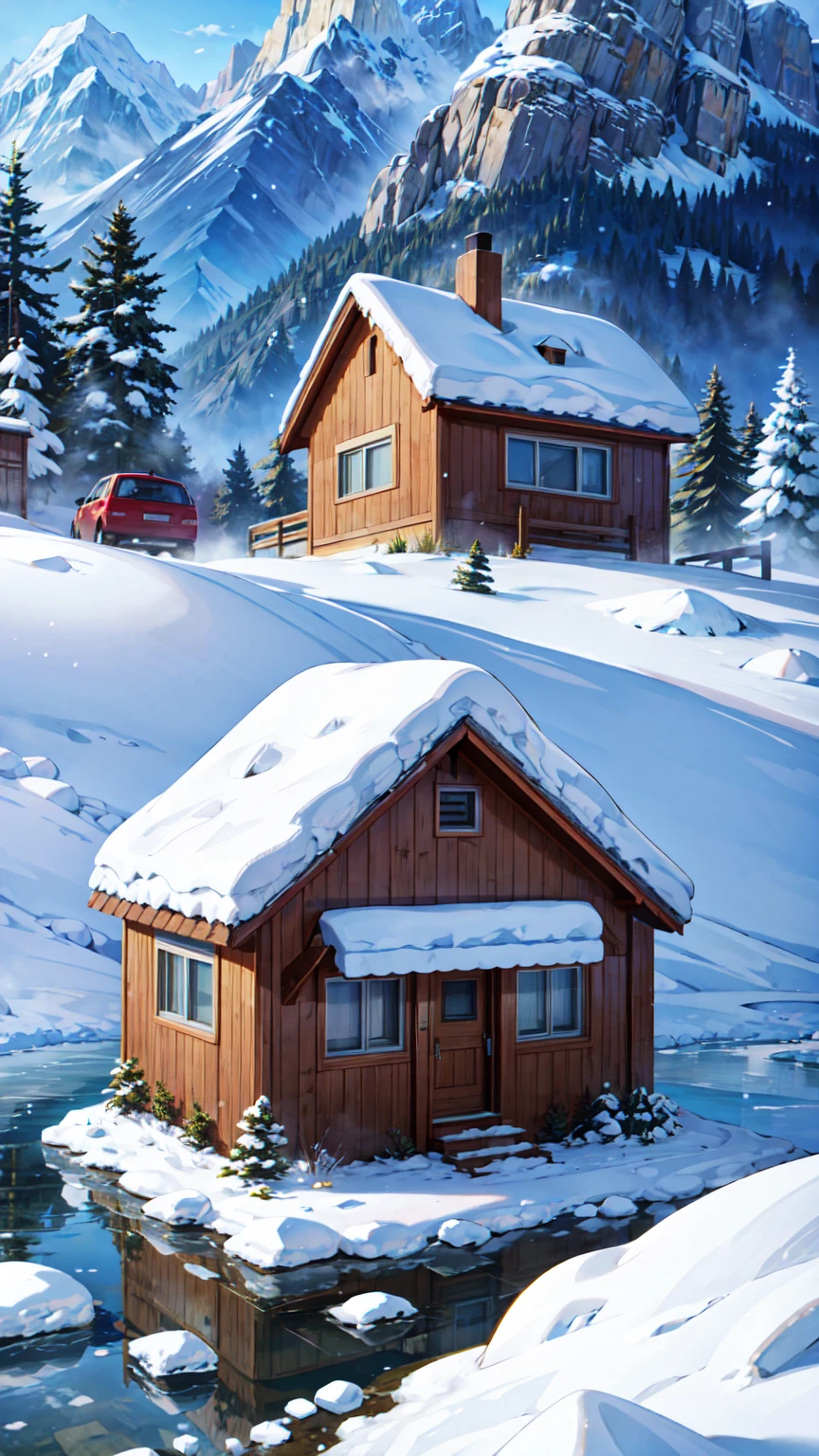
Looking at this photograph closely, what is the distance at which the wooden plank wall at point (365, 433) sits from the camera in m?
28.6

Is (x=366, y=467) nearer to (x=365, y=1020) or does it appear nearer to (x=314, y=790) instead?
(x=314, y=790)

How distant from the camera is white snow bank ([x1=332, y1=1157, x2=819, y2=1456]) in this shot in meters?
4.60

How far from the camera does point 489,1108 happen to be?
42.3 feet

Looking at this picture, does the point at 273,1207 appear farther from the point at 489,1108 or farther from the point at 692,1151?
the point at 692,1151

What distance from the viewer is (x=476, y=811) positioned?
42.4 feet

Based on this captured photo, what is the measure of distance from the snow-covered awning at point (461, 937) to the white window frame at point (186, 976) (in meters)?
1.43

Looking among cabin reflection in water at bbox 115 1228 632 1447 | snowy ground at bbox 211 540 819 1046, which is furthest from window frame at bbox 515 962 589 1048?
snowy ground at bbox 211 540 819 1046

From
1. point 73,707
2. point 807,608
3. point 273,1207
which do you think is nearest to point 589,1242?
point 273,1207

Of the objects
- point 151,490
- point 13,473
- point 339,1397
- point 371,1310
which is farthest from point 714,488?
point 339,1397

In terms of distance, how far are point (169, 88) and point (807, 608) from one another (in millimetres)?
109209

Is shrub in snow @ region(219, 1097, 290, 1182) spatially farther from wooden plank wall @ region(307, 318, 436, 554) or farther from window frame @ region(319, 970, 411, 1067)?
wooden plank wall @ region(307, 318, 436, 554)

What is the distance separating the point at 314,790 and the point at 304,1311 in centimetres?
457

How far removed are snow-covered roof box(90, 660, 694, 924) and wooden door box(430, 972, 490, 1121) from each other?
1972 millimetres

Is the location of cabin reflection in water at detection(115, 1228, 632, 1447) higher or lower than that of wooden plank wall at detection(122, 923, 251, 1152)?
lower
